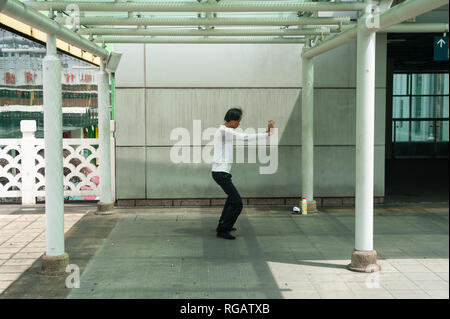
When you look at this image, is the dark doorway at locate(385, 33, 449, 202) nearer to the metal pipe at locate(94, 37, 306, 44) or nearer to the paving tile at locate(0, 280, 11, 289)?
the metal pipe at locate(94, 37, 306, 44)

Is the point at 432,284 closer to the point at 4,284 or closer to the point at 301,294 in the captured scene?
the point at 301,294

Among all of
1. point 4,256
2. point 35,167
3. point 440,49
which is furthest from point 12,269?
point 440,49

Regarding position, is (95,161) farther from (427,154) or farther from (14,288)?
(427,154)

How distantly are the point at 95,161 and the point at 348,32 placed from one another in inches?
226

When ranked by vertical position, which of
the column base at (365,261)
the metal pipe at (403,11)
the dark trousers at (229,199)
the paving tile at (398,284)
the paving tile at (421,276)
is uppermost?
the metal pipe at (403,11)

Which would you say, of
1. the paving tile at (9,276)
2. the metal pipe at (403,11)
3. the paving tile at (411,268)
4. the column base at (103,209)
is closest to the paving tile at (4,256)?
the paving tile at (9,276)

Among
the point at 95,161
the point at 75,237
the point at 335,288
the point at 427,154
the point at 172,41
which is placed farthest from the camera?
the point at 427,154

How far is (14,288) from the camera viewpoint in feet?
16.9

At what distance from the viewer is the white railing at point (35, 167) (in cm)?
966

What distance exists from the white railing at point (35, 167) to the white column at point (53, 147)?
399cm

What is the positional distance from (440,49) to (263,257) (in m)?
5.96

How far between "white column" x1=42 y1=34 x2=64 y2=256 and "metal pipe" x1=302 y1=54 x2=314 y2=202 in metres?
4.56

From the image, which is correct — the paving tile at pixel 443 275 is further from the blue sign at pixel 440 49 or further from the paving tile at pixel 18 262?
the blue sign at pixel 440 49
